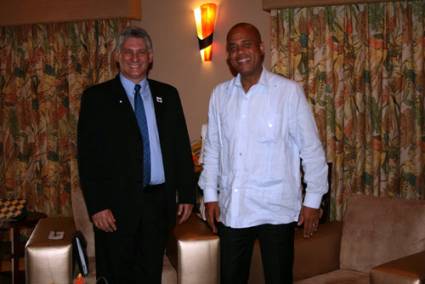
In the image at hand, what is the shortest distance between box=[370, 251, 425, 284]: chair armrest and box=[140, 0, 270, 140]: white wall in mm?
2200

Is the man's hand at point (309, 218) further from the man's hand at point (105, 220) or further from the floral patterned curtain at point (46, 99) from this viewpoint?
the floral patterned curtain at point (46, 99)

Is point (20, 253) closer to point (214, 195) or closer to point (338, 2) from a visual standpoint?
point (214, 195)

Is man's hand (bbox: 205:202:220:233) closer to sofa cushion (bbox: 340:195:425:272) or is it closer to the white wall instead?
sofa cushion (bbox: 340:195:425:272)

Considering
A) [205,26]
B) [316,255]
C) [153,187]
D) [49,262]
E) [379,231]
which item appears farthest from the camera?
[205,26]

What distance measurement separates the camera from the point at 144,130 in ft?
7.65

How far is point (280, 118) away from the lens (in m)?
2.22

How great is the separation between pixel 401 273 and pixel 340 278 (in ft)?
1.90

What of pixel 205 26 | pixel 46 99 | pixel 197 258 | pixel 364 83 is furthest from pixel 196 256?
pixel 46 99

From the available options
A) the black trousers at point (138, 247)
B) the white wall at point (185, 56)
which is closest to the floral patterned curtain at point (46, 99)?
the white wall at point (185, 56)

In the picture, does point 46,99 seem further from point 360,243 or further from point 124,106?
point 360,243

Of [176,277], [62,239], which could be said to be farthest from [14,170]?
[176,277]

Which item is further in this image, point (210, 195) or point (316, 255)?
point (316, 255)

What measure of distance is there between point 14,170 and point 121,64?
261 cm

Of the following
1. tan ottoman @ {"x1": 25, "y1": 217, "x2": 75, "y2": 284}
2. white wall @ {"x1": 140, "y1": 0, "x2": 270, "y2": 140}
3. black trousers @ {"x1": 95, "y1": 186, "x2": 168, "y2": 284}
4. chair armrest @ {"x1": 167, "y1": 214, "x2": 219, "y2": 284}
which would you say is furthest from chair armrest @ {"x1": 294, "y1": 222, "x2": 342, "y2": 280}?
white wall @ {"x1": 140, "y1": 0, "x2": 270, "y2": 140}
